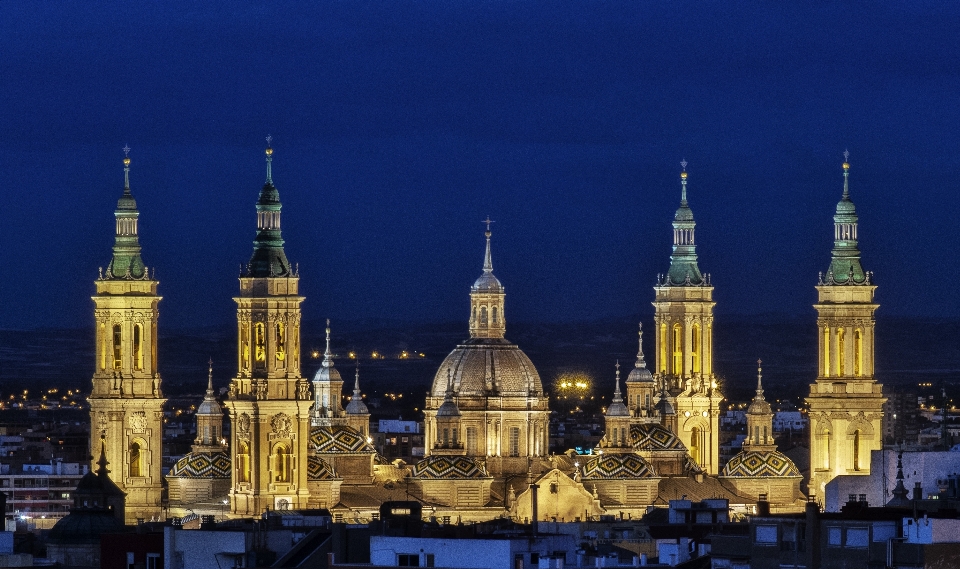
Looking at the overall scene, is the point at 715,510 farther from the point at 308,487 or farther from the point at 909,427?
the point at 909,427

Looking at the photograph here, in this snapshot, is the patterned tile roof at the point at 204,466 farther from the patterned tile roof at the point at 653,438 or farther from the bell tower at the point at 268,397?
the patterned tile roof at the point at 653,438

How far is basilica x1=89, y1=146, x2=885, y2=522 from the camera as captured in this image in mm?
125688

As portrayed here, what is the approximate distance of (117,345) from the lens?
132 meters

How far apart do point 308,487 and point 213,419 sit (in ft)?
27.4

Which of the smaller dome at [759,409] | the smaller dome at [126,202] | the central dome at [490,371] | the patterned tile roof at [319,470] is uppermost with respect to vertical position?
the smaller dome at [126,202]

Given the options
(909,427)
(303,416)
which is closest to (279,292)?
(303,416)

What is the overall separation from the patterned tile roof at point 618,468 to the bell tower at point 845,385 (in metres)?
6.25

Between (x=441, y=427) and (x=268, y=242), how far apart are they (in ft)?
27.8

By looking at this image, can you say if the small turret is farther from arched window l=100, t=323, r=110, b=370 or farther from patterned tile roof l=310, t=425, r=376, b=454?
arched window l=100, t=323, r=110, b=370

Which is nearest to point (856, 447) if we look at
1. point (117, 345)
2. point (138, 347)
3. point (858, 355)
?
point (858, 355)

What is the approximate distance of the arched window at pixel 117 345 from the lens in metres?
132

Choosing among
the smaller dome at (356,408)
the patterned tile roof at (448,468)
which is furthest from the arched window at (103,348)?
the patterned tile roof at (448,468)

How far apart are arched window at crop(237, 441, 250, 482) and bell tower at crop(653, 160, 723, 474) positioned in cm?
2086

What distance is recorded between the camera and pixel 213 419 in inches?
5276
